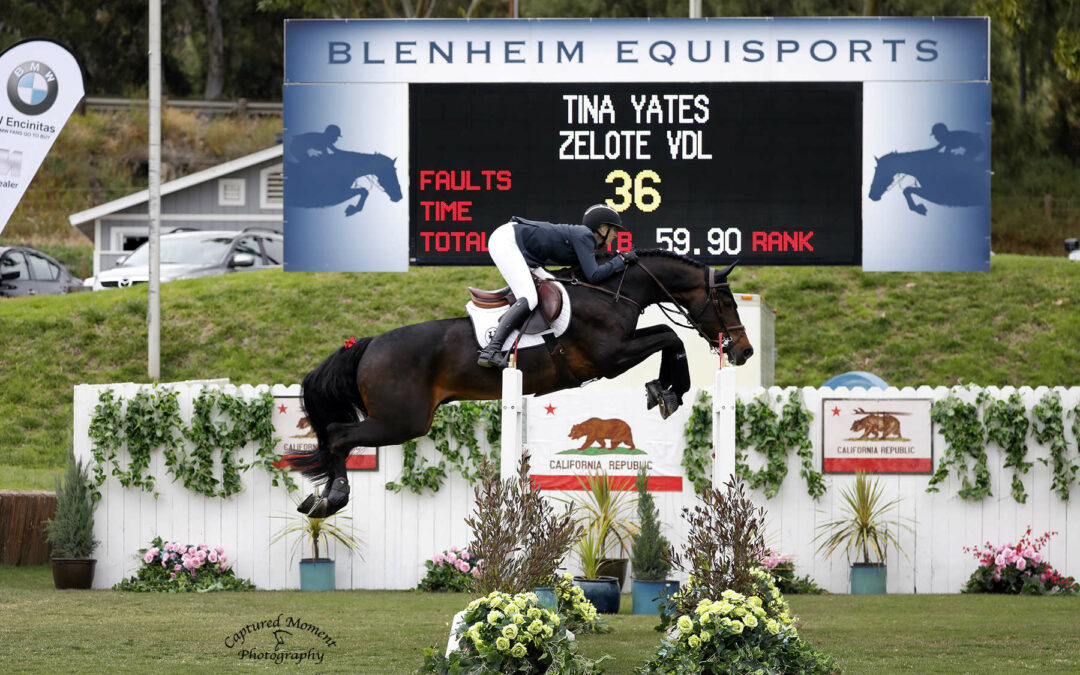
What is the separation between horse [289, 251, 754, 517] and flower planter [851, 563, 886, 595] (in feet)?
18.0

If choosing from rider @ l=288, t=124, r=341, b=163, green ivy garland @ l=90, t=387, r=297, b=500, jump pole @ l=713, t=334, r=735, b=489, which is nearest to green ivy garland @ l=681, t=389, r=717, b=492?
green ivy garland @ l=90, t=387, r=297, b=500

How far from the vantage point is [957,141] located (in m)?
12.4

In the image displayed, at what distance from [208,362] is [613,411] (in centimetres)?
806

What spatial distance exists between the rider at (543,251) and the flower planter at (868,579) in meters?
5.72

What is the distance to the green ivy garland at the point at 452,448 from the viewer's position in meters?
12.7

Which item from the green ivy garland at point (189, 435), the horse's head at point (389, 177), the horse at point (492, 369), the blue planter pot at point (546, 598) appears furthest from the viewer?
the green ivy garland at point (189, 435)

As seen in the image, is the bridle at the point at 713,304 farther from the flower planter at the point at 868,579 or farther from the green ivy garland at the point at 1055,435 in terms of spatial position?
the green ivy garland at the point at 1055,435

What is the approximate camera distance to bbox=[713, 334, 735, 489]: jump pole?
7.73 metres

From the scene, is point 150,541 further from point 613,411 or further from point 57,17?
point 57,17

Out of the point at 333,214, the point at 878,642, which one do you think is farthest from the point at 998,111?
the point at 878,642

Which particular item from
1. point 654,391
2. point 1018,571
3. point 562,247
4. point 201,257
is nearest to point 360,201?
point 562,247

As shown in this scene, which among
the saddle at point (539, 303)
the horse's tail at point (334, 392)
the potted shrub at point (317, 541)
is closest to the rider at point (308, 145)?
the potted shrub at point (317, 541)

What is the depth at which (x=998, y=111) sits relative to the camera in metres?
30.8

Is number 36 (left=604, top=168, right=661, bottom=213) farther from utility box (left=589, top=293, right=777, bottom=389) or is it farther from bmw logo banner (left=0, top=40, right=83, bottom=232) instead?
bmw logo banner (left=0, top=40, right=83, bottom=232)
